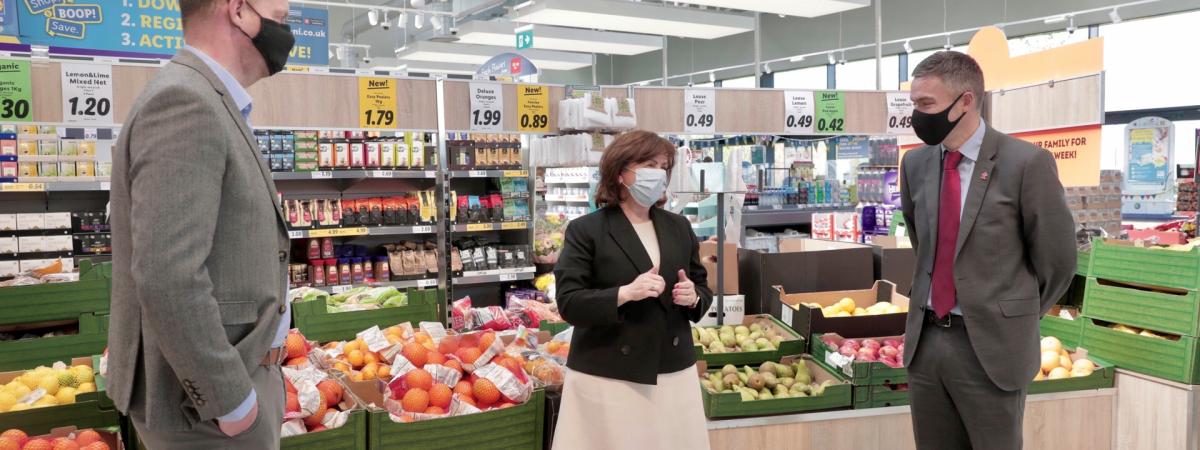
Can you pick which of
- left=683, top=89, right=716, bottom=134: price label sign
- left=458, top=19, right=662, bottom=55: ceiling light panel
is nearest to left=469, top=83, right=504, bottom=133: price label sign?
left=683, top=89, right=716, bottom=134: price label sign

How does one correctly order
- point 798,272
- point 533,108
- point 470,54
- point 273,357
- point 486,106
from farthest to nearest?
point 470,54 → point 798,272 → point 533,108 → point 486,106 → point 273,357

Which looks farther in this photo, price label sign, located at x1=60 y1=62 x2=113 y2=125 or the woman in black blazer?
price label sign, located at x1=60 y1=62 x2=113 y2=125

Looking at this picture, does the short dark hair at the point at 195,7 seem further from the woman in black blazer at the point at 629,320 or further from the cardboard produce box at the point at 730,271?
the cardboard produce box at the point at 730,271

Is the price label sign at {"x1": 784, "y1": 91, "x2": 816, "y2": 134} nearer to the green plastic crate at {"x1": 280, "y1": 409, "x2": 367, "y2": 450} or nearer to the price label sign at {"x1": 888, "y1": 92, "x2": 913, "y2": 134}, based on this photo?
the price label sign at {"x1": 888, "y1": 92, "x2": 913, "y2": 134}

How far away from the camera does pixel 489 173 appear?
6.36 meters

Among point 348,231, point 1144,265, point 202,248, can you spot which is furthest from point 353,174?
point 202,248

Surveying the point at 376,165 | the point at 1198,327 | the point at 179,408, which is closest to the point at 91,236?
the point at 376,165

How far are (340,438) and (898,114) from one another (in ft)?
12.2

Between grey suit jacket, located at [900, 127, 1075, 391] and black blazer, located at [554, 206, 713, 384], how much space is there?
78cm

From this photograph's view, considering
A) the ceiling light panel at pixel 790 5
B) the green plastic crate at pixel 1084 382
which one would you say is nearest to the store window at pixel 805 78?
the ceiling light panel at pixel 790 5

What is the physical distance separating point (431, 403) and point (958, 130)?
1892mm

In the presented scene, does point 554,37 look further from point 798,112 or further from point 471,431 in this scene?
point 471,431

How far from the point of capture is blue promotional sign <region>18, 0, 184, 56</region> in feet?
19.9

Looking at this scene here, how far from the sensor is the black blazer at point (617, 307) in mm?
2488
